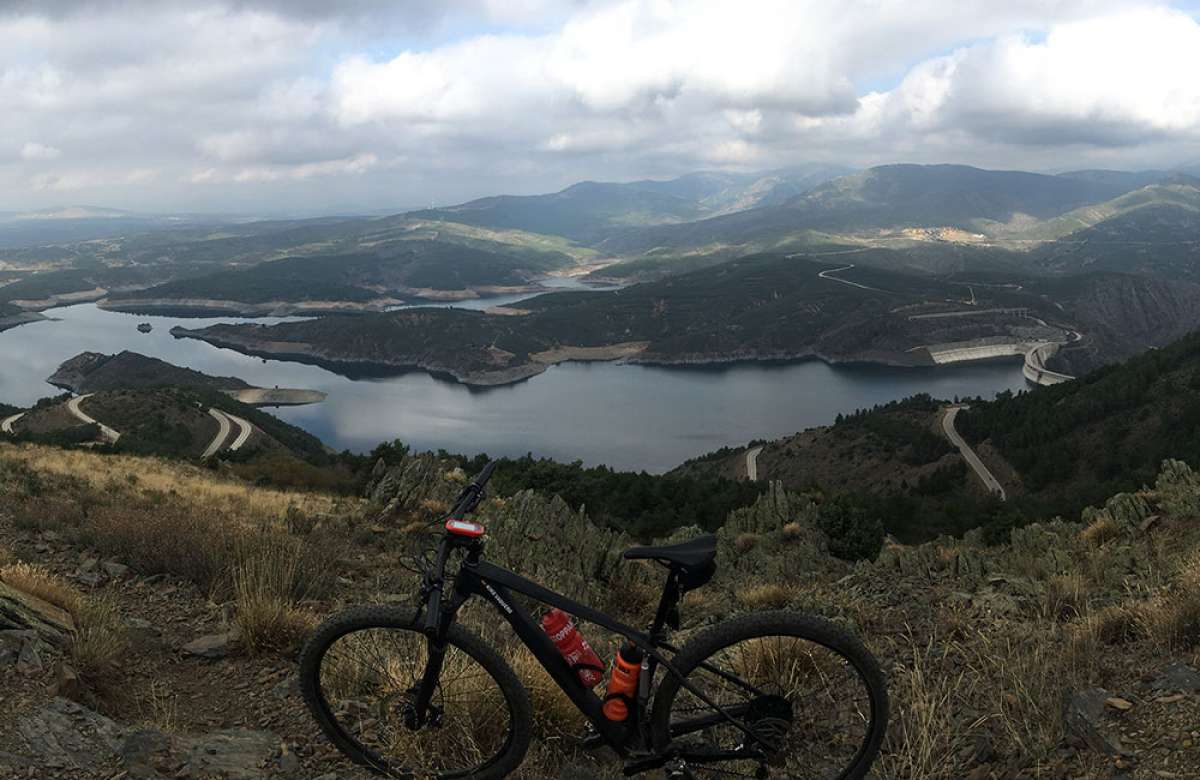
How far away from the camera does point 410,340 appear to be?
191 meters

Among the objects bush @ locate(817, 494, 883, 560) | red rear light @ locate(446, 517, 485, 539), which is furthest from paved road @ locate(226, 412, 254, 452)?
red rear light @ locate(446, 517, 485, 539)

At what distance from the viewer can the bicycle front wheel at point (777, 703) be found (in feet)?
11.9

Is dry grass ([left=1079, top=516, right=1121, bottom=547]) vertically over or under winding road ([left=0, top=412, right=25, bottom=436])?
over

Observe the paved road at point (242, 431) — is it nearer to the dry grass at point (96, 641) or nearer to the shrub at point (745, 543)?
the shrub at point (745, 543)

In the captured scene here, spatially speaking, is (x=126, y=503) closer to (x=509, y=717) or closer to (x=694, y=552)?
(x=509, y=717)

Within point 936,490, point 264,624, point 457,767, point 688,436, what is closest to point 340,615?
point 457,767

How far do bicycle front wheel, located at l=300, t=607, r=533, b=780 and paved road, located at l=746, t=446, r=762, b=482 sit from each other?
2511 inches

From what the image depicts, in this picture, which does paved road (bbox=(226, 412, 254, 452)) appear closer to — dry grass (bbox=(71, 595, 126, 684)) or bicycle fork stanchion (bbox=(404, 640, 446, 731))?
dry grass (bbox=(71, 595, 126, 684))

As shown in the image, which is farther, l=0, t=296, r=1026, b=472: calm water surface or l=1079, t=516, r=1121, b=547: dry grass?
l=0, t=296, r=1026, b=472: calm water surface

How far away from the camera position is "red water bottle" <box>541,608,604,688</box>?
3.76 metres

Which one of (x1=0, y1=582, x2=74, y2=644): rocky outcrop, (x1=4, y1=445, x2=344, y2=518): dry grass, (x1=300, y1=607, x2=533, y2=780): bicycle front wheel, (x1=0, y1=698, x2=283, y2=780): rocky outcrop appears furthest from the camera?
(x1=4, y1=445, x2=344, y2=518): dry grass

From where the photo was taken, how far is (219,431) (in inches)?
3002

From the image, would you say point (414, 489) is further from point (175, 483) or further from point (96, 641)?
point (96, 641)

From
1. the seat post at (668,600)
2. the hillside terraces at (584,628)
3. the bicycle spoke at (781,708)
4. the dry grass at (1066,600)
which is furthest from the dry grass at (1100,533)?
the seat post at (668,600)
